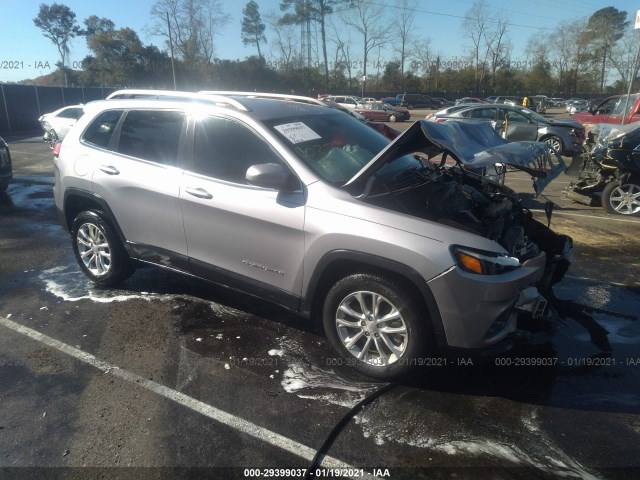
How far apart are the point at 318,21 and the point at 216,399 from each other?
2746 inches

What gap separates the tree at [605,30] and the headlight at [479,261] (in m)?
81.5

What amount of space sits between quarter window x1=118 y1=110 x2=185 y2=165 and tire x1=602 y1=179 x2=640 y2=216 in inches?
277

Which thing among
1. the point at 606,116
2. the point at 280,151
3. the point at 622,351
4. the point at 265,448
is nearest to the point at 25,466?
the point at 265,448

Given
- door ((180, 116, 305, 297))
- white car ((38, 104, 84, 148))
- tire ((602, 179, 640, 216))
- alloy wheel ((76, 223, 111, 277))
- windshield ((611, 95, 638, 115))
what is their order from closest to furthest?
door ((180, 116, 305, 297))
alloy wheel ((76, 223, 111, 277))
tire ((602, 179, 640, 216))
windshield ((611, 95, 638, 115))
white car ((38, 104, 84, 148))

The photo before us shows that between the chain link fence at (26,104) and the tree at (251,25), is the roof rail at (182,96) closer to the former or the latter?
the chain link fence at (26,104)

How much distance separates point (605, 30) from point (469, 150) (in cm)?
8073

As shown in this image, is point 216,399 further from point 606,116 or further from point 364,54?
point 364,54

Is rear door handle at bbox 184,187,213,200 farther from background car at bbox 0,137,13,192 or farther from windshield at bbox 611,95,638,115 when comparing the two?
windshield at bbox 611,95,638,115

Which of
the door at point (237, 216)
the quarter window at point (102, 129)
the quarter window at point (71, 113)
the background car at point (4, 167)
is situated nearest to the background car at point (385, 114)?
the quarter window at point (71, 113)

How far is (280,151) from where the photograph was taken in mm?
3383

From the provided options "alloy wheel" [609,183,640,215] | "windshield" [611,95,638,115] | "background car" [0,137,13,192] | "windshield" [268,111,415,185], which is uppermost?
"windshield" [611,95,638,115]

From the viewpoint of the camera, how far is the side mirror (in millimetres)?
3113

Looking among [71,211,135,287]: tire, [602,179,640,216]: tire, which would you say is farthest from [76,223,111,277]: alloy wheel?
[602,179,640,216]: tire

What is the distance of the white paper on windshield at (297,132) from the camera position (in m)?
3.51
